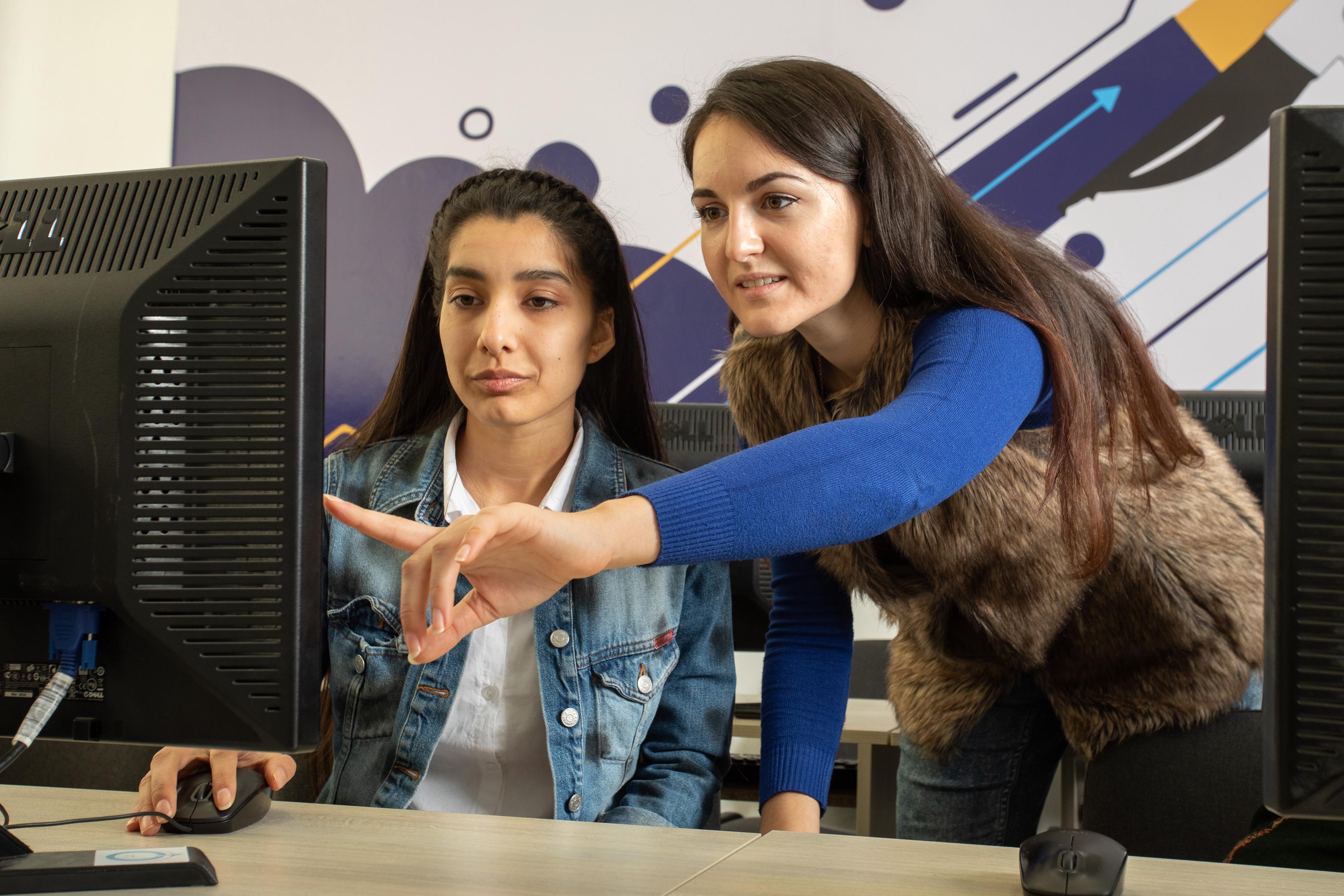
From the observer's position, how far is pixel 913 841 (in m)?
0.82

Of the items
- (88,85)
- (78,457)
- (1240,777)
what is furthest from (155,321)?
(88,85)

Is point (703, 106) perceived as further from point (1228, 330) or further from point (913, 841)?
point (1228, 330)

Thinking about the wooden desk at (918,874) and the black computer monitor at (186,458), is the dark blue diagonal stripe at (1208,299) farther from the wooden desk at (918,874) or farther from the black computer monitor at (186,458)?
the black computer monitor at (186,458)

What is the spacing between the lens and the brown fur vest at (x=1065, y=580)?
1.22m

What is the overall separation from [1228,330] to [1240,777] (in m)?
1.67

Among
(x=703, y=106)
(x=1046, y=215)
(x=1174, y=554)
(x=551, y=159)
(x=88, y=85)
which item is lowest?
(x=1174, y=554)

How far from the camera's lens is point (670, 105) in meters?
3.03

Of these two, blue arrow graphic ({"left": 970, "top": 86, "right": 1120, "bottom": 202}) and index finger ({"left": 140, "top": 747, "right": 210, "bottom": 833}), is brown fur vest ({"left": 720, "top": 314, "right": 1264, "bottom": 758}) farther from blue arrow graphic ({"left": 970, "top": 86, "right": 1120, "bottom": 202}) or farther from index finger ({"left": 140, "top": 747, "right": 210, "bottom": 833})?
blue arrow graphic ({"left": 970, "top": 86, "right": 1120, "bottom": 202})

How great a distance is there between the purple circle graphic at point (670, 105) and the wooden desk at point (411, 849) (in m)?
2.42

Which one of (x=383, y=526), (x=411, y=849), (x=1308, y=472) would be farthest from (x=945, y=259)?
(x=411, y=849)

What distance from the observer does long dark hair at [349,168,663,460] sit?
4.39 ft

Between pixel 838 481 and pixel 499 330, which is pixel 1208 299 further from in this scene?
pixel 838 481

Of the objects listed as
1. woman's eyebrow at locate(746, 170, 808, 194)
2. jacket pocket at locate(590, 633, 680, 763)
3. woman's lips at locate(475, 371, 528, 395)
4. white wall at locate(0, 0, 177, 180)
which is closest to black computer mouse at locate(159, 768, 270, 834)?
jacket pocket at locate(590, 633, 680, 763)

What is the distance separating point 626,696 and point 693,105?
83.7 inches
